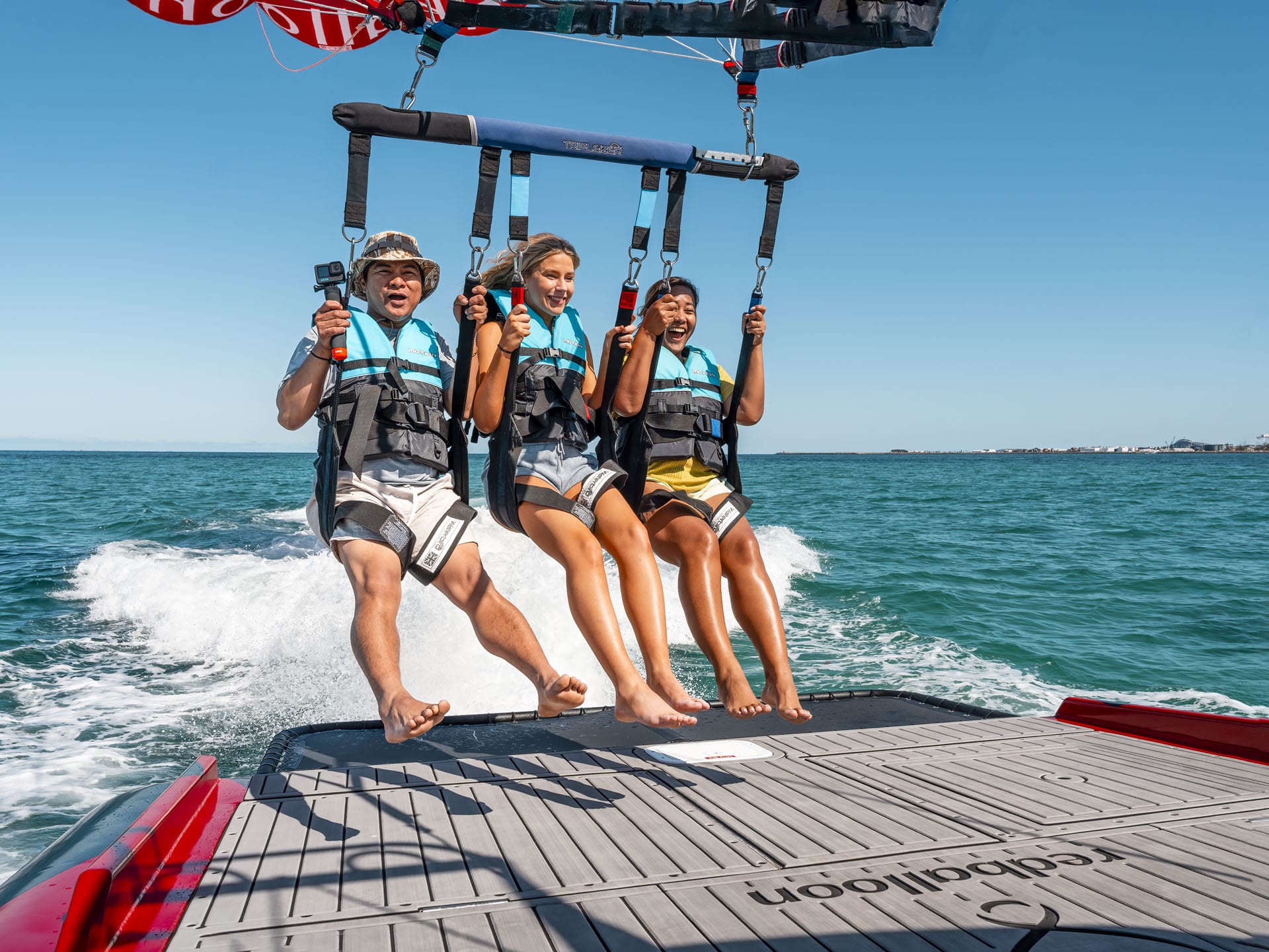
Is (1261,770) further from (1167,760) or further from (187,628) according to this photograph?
(187,628)

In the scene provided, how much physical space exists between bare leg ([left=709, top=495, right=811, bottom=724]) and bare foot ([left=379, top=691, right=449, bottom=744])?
54.8 inches

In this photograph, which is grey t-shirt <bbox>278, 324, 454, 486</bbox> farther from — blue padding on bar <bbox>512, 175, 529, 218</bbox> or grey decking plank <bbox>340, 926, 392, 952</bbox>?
grey decking plank <bbox>340, 926, 392, 952</bbox>

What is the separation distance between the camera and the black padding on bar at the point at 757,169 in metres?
3.88

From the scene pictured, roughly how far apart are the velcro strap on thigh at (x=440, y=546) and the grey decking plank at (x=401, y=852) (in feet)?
2.68

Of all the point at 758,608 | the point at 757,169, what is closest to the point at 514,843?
the point at 758,608

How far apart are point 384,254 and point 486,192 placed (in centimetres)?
50

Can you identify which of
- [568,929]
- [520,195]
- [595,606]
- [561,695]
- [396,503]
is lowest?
[568,929]

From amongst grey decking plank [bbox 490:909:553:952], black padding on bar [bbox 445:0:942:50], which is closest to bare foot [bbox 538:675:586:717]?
grey decking plank [bbox 490:909:553:952]

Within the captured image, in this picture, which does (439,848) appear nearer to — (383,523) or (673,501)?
(383,523)

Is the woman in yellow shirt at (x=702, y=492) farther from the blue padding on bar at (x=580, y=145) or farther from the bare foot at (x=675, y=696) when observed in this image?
the blue padding on bar at (x=580, y=145)

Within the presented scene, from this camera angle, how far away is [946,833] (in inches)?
117

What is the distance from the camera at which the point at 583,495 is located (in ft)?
12.2

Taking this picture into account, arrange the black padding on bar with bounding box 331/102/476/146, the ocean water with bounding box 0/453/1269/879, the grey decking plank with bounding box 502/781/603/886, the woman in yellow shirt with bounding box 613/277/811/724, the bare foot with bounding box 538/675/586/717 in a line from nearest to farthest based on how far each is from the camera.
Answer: the grey decking plank with bounding box 502/781/603/886
the bare foot with bounding box 538/675/586/717
the black padding on bar with bounding box 331/102/476/146
the woman in yellow shirt with bounding box 613/277/811/724
the ocean water with bounding box 0/453/1269/879

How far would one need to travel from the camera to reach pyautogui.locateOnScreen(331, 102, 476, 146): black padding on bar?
3.29 meters
